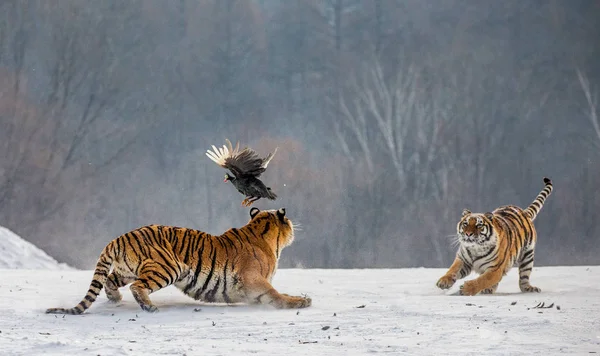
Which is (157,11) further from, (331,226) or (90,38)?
(331,226)

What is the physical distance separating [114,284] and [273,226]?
3.07 feet

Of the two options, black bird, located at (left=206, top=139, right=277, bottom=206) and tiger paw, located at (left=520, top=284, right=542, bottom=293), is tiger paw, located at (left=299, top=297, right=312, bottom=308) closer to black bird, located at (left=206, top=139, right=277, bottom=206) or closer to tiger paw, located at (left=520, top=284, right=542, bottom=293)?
black bird, located at (left=206, top=139, right=277, bottom=206)

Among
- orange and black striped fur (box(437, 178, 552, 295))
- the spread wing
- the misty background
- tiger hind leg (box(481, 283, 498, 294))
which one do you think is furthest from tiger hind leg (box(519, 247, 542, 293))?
the misty background

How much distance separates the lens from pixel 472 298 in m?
4.89

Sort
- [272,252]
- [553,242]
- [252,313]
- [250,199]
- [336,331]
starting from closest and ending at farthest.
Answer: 1. [336,331]
2. [252,313]
3. [272,252]
4. [250,199]
5. [553,242]

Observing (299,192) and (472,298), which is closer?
(472,298)

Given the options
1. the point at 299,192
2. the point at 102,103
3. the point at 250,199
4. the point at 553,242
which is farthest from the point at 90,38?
the point at 250,199

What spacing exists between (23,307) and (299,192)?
13632mm

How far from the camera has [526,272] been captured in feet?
18.2

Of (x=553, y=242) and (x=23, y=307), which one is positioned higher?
(x=553, y=242)

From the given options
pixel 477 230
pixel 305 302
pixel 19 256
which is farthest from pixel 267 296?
pixel 19 256

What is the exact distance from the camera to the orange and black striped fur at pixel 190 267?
14.2 feet

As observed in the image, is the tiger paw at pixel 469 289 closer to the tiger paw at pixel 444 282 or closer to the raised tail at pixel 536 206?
the tiger paw at pixel 444 282

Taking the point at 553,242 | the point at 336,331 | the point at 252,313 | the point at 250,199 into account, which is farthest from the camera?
the point at 553,242
